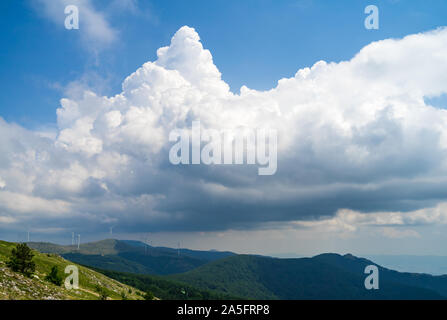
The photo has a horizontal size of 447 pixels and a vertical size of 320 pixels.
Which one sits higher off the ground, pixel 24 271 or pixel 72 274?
pixel 24 271
